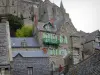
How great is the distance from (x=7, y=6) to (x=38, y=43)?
45741 millimetres

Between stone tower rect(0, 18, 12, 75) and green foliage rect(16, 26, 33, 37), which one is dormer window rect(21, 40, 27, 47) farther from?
stone tower rect(0, 18, 12, 75)

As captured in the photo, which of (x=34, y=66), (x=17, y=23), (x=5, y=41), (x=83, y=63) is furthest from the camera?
(x=17, y=23)

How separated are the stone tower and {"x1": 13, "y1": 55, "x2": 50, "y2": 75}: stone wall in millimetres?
11406

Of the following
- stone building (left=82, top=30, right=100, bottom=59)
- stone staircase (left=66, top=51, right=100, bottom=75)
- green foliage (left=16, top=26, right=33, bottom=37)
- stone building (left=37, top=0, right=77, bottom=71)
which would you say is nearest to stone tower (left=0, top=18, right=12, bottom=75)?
stone staircase (left=66, top=51, right=100, bottom=75)

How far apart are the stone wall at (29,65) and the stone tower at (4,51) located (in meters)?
11.4

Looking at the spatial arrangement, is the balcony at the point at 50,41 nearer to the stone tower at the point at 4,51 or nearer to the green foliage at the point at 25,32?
the green foliage at the point at 25,32

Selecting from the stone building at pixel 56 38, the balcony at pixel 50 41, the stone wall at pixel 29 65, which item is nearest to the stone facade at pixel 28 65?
the stone wall at pixel 29 65

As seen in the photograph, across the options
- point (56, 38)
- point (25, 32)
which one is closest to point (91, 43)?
point (56, 38)

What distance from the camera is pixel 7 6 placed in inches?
4114

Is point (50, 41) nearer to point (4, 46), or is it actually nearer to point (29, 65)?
point (29, 65)

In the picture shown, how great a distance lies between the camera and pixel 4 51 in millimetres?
20781

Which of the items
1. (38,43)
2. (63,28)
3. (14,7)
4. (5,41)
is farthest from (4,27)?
(14,7)

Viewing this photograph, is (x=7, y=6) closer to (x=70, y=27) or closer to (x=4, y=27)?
(x=70, y=27)

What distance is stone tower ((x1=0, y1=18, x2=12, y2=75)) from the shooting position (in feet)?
64.7
